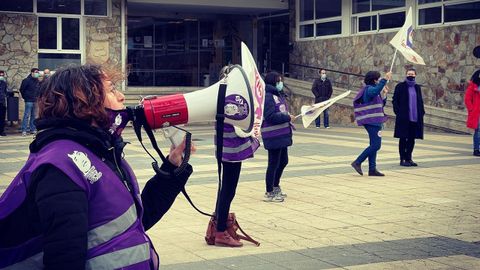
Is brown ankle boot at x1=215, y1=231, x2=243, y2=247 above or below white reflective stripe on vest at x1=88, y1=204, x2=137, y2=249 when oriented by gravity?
below

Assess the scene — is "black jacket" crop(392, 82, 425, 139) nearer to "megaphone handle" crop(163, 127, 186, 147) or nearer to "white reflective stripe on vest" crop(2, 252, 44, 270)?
"megaphone handle" crop(163, 127, 186, 147)

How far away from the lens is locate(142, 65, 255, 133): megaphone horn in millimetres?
3031

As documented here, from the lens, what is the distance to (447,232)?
305 inches

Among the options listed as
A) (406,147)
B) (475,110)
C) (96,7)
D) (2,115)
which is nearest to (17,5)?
(96,7)

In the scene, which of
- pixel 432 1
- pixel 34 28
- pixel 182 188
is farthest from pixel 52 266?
pixel 34 28

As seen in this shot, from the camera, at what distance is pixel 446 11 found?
22688 mm

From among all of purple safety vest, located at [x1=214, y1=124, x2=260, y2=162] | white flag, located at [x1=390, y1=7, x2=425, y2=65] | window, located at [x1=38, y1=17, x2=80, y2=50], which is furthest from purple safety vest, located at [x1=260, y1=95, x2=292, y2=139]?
window, located at [x1=38, y1=17, x2=80, y2=50]

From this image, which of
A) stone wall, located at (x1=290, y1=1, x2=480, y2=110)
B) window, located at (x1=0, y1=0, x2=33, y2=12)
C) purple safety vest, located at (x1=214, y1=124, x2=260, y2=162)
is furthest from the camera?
window, located at (x1=0, y1=0, x2=33, y2=12)

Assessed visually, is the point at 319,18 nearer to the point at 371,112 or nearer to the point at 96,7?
the point at 96,7

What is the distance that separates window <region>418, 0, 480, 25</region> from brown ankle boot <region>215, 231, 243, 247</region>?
16286mm

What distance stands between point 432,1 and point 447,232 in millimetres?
16639

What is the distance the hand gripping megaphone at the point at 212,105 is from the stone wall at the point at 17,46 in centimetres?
2263

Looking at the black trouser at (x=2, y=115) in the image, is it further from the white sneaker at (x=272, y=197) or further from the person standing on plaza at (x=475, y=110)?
the white sneaker at (x=272, y=197)

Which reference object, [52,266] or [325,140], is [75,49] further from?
[52,266]
